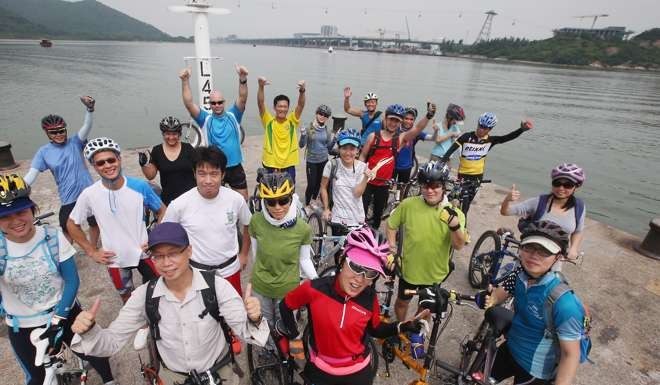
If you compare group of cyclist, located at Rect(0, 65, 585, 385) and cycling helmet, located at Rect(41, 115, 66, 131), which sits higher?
cycling helmet, located at Rect(41, 115, 66, 131)

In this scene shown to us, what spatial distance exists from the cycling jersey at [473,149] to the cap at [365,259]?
4387 mm

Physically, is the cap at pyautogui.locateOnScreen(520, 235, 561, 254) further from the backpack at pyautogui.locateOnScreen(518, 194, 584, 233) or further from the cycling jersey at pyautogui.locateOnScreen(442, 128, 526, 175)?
the cycling jersey at pyautogui.locateOnScreen(442, 128, 526, 175)

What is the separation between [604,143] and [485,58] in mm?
96575

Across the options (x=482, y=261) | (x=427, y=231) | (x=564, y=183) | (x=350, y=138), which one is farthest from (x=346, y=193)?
(x=564, y=183)

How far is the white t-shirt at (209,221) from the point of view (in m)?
3.35

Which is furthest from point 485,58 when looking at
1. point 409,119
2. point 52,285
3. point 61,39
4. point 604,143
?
point 61,39

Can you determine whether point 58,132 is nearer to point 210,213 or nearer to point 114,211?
point 114,211

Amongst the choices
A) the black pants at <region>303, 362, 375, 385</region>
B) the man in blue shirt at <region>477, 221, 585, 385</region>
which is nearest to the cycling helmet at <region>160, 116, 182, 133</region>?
the black pants at <region>303, 362, 375, 385</region>

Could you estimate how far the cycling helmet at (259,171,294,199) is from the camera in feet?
10.3

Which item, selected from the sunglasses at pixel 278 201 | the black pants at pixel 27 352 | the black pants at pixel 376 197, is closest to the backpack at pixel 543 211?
the black pants at pixel 376 197

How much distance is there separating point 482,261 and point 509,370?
259 centimetres

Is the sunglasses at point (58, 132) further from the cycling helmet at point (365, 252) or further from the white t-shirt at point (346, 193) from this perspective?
the cycling helmet at point (365, 252)

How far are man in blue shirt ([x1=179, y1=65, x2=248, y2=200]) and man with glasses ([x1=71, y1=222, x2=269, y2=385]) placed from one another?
3.62 metres

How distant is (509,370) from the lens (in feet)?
10.2
